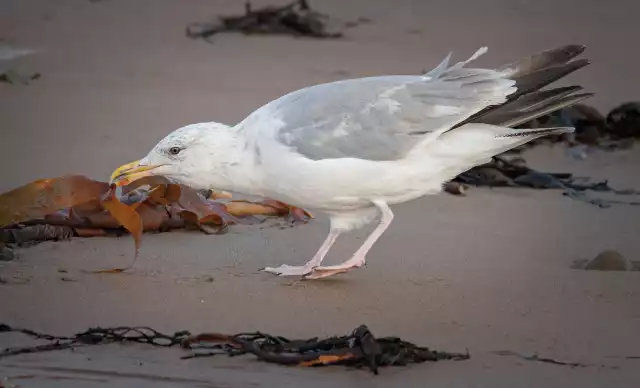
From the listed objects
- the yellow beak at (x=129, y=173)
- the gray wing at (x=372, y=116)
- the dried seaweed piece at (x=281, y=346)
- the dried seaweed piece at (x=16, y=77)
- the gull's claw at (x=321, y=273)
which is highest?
the dried seaweed piece at (x=16, y=77)

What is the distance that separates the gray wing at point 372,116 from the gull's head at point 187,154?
0.26m

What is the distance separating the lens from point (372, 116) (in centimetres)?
404

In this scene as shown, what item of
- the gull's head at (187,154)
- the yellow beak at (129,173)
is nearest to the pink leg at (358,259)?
the gull's head at (187,154)

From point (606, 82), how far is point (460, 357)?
18.5ft

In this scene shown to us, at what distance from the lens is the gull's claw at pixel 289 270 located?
4137 mm

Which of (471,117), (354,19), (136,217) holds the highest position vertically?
(354,19)

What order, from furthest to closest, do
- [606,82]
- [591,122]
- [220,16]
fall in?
[220,16] → [606,82] → [591,122]

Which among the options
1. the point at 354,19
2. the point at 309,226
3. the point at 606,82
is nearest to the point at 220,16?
the point at 354,19

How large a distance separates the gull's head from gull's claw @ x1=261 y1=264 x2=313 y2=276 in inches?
19.0

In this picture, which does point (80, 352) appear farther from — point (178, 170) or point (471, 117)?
point (471, 117)

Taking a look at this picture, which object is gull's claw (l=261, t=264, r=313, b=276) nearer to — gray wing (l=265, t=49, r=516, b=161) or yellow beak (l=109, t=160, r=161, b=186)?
gray wing (l=265, t=49, r=516, b=161)

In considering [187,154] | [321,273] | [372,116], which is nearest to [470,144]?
[372,116]

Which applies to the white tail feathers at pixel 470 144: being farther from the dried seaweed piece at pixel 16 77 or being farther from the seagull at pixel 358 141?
the dried seaweed piece at pixel 16 77

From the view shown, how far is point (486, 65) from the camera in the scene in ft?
27.6
